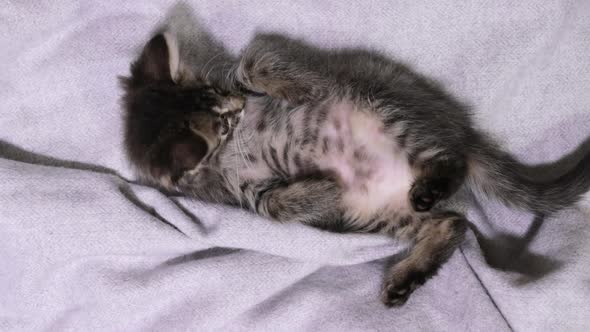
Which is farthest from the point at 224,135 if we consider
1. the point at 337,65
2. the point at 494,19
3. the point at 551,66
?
the point at 551,66

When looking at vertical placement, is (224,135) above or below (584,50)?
below

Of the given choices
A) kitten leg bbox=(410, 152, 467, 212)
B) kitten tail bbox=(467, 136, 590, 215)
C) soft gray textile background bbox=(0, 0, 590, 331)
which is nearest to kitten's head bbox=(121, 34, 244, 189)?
soft gray textile background bbox=(0, 0, 590, 331)

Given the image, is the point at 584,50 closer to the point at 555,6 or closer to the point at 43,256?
the point at 555,6

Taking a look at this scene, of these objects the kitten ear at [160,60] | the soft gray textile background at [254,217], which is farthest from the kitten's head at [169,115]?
the soft gray textile background at [254,217]

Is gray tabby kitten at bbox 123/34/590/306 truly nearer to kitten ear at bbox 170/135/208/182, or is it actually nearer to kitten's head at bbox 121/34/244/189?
kitten's head at bbox 121/34/244/189

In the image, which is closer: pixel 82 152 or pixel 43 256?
pixel 43 256

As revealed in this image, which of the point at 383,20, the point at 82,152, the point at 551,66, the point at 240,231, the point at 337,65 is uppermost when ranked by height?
the point at 551,66

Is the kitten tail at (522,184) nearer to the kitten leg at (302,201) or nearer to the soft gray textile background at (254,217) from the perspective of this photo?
the soft gray textile background at (254,217)
